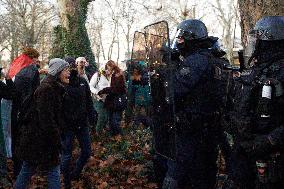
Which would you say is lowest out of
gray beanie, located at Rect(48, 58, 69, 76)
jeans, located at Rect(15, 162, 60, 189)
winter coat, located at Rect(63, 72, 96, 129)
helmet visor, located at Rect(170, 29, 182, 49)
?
jeans, located at Rect(15, 162, 60, 189)

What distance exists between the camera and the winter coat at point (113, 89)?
28.4ft

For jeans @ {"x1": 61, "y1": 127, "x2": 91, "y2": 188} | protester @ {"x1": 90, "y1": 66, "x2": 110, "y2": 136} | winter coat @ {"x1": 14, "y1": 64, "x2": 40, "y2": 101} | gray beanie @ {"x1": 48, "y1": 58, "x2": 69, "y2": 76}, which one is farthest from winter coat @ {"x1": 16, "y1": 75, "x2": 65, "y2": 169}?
protester @ {"x1": 90, "y1": 66, "x2": 110, "y2": 136}

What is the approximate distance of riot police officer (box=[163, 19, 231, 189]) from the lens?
161 inches

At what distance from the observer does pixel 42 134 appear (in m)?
4.51

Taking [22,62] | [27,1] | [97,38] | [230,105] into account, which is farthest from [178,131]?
[97,38]

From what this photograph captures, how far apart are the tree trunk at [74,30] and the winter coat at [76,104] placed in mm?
8248

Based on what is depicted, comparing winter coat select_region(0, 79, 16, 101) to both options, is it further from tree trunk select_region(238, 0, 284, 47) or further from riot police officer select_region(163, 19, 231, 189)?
tree trunk select_region(238, 0, 284, 47)

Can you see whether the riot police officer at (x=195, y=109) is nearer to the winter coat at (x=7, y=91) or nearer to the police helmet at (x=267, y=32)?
the police helmet at (x=267, y=32)

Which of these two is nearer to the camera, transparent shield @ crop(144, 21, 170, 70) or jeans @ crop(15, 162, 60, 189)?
transparent shield @ crop(144, 21, 170, 70)

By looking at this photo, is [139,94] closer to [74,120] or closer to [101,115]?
[101,115]

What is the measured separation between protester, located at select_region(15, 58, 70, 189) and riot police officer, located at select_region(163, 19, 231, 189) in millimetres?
1268

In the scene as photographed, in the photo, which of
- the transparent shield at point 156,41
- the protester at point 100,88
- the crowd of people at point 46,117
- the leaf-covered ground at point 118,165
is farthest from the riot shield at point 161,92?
the protester at point 100,88

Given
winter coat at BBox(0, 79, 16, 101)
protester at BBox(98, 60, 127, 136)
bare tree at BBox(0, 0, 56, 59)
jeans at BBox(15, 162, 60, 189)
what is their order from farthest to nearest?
bare tree at BBox(0, 0, 56, 59) → protester at BBox(98, 60, 127, 136) → winter coat at BBox(0, 79, 16, 101) → jeans at BBox(15, 162, 60, 189)

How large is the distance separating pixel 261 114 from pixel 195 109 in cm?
100
